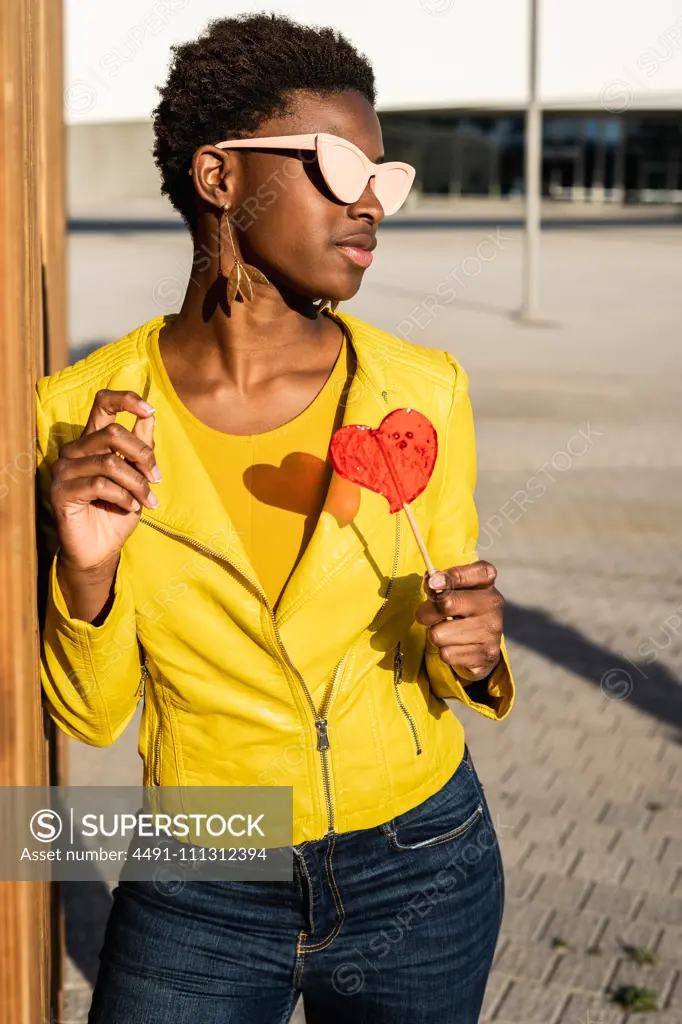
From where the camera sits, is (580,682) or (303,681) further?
(580,682)

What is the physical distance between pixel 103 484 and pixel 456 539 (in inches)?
23.8

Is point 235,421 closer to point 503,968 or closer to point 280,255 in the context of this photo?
point 280,255

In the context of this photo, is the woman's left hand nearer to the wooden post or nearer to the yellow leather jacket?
the yellow leather jacket

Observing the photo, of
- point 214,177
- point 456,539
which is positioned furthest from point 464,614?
point 214,177

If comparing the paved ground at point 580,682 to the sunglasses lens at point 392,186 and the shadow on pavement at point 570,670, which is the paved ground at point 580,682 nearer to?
the shadow on pavement at point 570,670

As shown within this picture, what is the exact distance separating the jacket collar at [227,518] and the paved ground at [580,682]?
220cm

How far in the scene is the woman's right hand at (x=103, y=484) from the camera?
166cm

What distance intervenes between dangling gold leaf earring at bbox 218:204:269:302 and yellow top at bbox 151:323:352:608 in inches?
7.3

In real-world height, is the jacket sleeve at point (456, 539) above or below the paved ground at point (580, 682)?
above

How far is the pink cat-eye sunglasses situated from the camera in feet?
6.19

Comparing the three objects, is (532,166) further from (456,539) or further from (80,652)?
(80,652)

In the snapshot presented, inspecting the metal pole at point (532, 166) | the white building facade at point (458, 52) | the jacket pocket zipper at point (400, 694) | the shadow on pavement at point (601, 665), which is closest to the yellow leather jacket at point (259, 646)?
the jacket pocket zipper at point (400, 694)

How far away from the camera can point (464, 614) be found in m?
1.82

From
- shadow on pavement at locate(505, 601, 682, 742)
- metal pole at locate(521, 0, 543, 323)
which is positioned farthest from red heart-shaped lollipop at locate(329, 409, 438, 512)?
metal pole at locate(521, 0, 543, 323)
